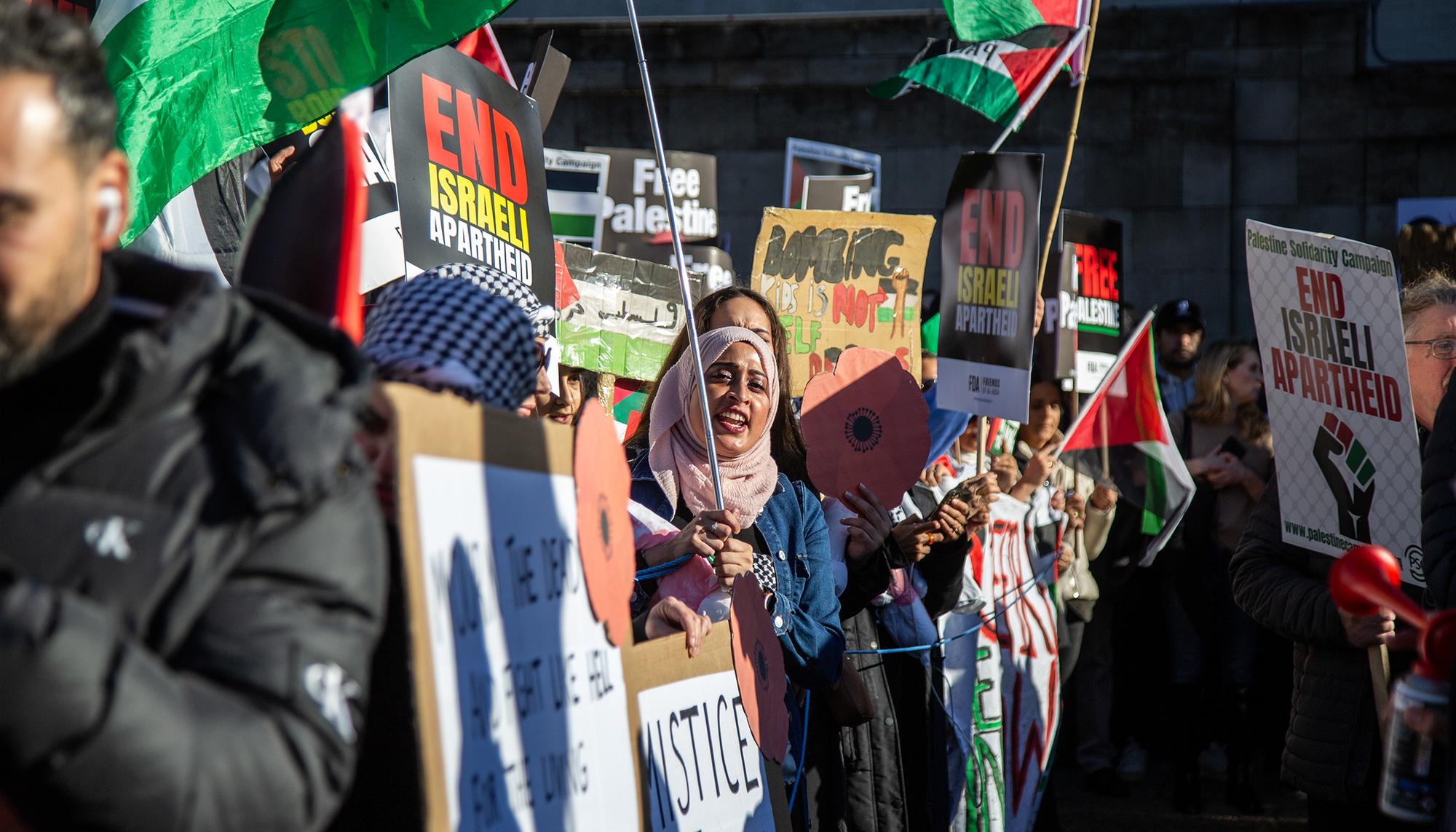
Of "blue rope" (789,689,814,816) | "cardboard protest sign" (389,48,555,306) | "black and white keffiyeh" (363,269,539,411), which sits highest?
"cardboard protest sign" (389,48,555,306)

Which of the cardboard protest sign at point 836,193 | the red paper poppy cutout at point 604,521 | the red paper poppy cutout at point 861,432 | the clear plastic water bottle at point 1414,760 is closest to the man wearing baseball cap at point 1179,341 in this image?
the cardboard protest sign at point 836,193

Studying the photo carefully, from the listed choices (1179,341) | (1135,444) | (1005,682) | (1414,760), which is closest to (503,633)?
(1414,760)

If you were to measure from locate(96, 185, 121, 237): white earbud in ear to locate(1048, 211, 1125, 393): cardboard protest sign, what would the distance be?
6693 mm

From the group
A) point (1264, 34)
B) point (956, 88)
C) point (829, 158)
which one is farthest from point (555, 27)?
point (956, 88)

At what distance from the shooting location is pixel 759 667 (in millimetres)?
2982

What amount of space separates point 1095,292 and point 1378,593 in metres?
5.88

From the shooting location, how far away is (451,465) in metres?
1.73

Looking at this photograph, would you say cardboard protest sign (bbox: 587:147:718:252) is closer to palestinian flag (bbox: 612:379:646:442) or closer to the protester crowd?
palestinian flag (bbox: 612:379:646:442)

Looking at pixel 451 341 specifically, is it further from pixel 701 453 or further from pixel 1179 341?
pixel 1179 341

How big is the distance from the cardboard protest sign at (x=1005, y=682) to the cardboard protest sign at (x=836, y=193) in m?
3.31

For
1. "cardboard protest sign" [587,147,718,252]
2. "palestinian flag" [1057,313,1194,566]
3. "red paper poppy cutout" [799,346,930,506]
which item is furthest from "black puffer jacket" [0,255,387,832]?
"cardboard protest sign" [587,147,718,252]

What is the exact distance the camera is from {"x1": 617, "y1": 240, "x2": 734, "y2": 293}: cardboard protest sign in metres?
7.95

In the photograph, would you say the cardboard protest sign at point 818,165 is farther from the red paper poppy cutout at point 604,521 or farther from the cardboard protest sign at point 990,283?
the red paper poppy cutout at point 604,521

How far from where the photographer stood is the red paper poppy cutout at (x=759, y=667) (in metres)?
2.91
